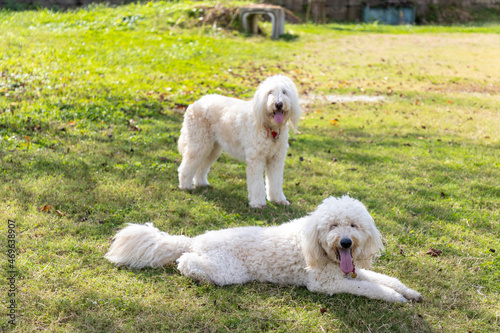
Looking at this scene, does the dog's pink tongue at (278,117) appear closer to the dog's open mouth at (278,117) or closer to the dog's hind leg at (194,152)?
the dog's open mouth at (278,117)

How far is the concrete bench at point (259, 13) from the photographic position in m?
16.1

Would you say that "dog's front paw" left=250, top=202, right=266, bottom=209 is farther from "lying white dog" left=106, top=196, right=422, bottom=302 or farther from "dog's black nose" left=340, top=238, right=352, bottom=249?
"dog's black nose" left=340, top=238, right=352, bottom=249

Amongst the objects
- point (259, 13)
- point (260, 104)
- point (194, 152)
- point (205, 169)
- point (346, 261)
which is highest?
point (259, 13)

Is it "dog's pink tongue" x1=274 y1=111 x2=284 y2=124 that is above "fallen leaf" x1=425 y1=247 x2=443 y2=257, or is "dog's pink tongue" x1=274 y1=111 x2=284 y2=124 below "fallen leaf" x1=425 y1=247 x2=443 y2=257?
above

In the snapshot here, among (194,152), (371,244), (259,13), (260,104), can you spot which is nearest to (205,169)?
(194,152)

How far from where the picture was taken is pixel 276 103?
17.1ft

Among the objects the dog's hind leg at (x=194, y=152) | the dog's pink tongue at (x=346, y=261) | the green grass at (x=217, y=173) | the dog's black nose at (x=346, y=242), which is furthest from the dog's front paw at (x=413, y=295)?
the dog's hind leg at (x=194, y=152)

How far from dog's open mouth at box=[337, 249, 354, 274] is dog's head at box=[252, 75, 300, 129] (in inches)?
82.0

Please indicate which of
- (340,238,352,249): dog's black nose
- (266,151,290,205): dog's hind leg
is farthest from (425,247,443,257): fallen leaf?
(266,151,290,205): dog's hind leg

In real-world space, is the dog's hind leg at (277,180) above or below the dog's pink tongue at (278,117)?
below

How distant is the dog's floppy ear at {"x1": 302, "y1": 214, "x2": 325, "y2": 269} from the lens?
12.0ft

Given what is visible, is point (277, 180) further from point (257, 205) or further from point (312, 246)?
point (312, 246)

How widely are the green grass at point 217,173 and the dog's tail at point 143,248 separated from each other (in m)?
0.11

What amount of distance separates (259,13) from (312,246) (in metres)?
13.8
